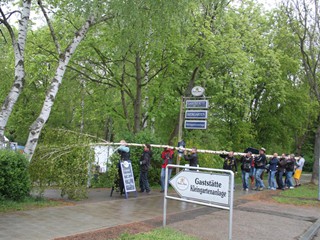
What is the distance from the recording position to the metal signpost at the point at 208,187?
6254 millimetres

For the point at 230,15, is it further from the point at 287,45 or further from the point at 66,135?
the point at 66,135

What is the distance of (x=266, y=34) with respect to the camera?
25.8 metres

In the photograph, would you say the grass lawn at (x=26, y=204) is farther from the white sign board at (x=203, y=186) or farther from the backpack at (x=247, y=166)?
the backpack at (x=247, y=166)

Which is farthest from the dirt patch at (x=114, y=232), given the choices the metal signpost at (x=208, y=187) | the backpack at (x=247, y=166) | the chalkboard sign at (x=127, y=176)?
the backpack at (x=247, y=166)

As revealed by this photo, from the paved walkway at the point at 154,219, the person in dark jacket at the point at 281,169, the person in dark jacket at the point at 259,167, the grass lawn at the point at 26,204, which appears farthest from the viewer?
the person in dark jacket at the point at 281,169

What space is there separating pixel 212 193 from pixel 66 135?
5492 millimetres

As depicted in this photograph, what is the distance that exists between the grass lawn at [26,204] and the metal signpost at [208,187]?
138 inches

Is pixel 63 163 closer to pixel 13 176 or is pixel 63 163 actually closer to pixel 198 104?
pixel 13 176

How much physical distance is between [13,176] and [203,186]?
4.65 meters

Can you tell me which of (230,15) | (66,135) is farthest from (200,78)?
(66,135)

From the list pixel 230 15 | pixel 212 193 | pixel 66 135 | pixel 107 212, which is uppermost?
pixel 230 15

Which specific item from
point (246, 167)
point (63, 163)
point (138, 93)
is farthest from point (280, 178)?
point (63, 163)

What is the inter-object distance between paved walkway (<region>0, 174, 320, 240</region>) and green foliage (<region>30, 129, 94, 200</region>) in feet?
2.30

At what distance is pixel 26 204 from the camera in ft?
28.8
